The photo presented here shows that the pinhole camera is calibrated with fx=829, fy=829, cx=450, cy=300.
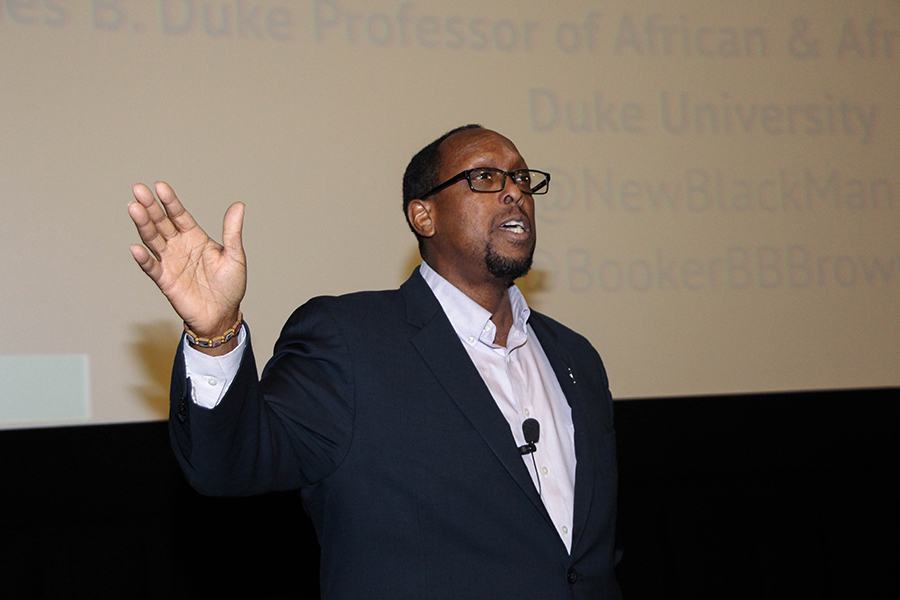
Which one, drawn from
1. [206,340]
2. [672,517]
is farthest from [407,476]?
[672,517]

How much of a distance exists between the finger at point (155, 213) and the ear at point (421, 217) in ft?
3.01

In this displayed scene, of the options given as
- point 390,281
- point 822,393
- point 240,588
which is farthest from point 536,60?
point 240,588

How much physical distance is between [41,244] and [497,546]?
1.99 meters

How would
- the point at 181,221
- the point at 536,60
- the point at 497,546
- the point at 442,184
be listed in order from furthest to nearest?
the point at 536,60 → the point at 442,184 → the point at 497,546 → the point at 181,221

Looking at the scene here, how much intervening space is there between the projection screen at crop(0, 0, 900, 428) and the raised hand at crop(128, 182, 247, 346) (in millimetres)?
1668

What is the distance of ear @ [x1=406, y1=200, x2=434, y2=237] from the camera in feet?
7.09

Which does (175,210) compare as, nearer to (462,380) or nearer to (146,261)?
(146,261)

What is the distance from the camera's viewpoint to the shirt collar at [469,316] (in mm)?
1941

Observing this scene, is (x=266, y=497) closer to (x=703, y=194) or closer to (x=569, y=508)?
(x=569, y=508)

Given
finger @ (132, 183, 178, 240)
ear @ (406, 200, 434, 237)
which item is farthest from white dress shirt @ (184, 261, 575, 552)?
finger @ (132, 183, 178, 240)

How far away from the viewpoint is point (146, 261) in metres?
1.23

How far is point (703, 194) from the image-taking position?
3535mm

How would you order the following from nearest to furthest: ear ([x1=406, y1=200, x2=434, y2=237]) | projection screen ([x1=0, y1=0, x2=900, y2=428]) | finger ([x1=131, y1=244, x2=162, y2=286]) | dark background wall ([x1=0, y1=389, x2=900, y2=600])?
finger ([x1=131, y1=244, x2=162, y2=286])
ear ([x1=406, y1=200, x2=434, y2=237])
projection screen ([x1=0, y1=0, x2=900, y2=428])
dark background wall ([x1=0, y1=389, x2=900, y2=600])

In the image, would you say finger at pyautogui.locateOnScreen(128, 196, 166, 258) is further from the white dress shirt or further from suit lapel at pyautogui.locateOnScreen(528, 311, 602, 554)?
suit lapel at pyautogui.locateOnScreen(528, 311, 602, 554)
